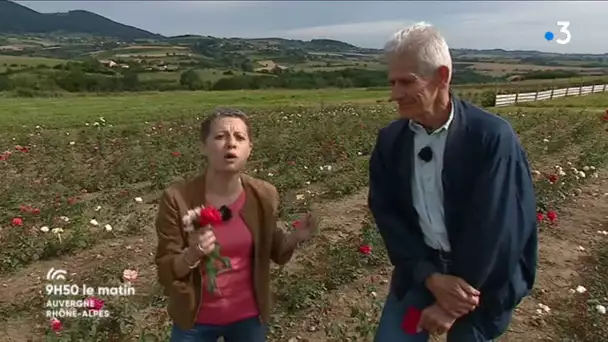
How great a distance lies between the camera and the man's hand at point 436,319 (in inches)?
87.2

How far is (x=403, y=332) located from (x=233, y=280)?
0.69 metres

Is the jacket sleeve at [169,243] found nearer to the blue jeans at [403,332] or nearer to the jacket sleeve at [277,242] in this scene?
the jacket sleeve at [277,242]

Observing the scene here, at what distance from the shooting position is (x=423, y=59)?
2020 millimetres

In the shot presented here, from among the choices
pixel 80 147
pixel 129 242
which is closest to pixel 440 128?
pixel 129 242

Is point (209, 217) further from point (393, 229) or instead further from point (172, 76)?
point (172, 76)

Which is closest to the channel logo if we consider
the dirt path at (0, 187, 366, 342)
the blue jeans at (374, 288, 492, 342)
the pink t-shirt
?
the dirt path at (0, 187, 366, 342)

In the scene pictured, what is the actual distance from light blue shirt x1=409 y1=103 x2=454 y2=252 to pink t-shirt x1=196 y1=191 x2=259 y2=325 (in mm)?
688

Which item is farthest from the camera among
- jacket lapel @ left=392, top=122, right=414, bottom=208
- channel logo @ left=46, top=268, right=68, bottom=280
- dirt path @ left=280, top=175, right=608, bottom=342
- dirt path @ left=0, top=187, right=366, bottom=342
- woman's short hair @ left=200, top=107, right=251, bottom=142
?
channel logo @ left=46, top=268, right=68, bottom=280

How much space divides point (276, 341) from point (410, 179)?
186cm

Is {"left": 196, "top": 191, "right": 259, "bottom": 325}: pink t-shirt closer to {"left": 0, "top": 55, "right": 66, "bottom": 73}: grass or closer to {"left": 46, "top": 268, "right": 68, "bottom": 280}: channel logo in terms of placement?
{"left": 46, "top": 268, "right": 68, "bottom": 280}: channel logo

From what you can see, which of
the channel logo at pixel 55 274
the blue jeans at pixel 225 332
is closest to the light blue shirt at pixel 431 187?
the blue jeans at pixel 225 332

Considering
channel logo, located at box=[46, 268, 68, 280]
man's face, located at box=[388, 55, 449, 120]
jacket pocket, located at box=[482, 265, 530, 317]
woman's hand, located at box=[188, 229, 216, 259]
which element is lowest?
channel logo, located at box=[46, 268, 68, 280]

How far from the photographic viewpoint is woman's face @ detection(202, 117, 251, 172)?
93.4 inches

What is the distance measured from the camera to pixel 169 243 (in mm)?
2361
